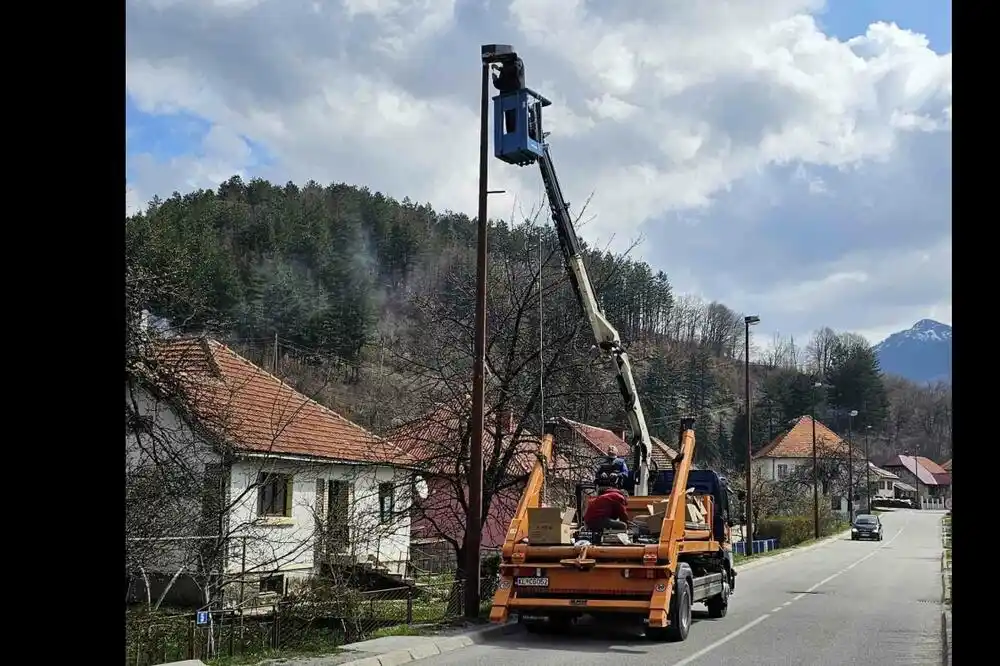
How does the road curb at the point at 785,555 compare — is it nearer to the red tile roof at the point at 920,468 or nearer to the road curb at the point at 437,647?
the road curb at the point at 437,647

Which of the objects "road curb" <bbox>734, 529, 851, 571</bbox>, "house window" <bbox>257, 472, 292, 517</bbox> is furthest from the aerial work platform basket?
"road curb" <bbox>734, 529, 851, 571</bbox>

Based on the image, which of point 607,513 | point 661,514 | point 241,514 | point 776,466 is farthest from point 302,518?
point 776,466

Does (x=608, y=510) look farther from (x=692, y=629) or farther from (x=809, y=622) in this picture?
(x=809, y=622)

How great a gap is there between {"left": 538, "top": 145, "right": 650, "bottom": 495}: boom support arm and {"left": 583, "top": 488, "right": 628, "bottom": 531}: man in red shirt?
9.49 feet

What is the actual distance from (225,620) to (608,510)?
583 centimetres

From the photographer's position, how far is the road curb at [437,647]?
11.3 meters

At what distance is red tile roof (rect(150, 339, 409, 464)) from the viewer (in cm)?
1215

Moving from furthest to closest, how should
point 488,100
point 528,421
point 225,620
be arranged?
point 528,421 → point 488,100 → point 225,620

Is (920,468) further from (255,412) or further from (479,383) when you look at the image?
(479,383)

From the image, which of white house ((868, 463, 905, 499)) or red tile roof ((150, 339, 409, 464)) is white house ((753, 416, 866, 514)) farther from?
red tile roof ((150, 339, 409, 464))

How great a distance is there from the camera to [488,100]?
48.9 ft

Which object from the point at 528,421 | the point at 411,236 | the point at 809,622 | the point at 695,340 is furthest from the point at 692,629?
the point at 695,340

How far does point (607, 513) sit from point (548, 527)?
1.01 metres
